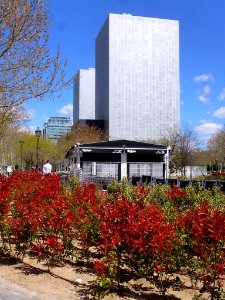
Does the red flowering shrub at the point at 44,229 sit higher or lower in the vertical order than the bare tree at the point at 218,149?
lower

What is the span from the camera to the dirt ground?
5.34m

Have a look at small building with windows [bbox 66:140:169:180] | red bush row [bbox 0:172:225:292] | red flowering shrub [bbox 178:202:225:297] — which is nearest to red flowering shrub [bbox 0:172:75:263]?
red bush row [bbox 0:172:225:292]

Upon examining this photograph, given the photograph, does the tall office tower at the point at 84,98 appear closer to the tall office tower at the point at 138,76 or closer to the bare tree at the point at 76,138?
the tall office tower at the point at 138,76

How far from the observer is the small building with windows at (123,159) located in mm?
33219

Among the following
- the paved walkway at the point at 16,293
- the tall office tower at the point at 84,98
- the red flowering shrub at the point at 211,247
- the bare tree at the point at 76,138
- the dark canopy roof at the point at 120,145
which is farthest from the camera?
the tall office tower at the point at 84,98

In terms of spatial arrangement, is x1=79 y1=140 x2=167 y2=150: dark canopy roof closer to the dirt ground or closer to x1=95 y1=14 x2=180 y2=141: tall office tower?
the dirt ground

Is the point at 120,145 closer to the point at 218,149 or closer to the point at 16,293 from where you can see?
the point at 16,293

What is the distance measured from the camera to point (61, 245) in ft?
20.3

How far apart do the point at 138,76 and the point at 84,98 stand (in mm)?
31317

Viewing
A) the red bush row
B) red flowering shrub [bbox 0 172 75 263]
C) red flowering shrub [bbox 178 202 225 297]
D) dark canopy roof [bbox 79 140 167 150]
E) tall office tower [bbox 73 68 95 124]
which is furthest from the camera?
tall office tower [bbox 73 68 95 124]

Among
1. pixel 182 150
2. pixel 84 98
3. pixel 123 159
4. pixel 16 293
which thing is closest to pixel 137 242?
pixel 16 293

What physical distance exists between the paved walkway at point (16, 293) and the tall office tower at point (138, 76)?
374ft

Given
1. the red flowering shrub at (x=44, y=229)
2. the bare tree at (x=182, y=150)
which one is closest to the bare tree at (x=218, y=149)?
the bare tree at (x=182, y=150)

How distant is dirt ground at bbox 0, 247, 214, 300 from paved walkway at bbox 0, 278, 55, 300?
96 mm
